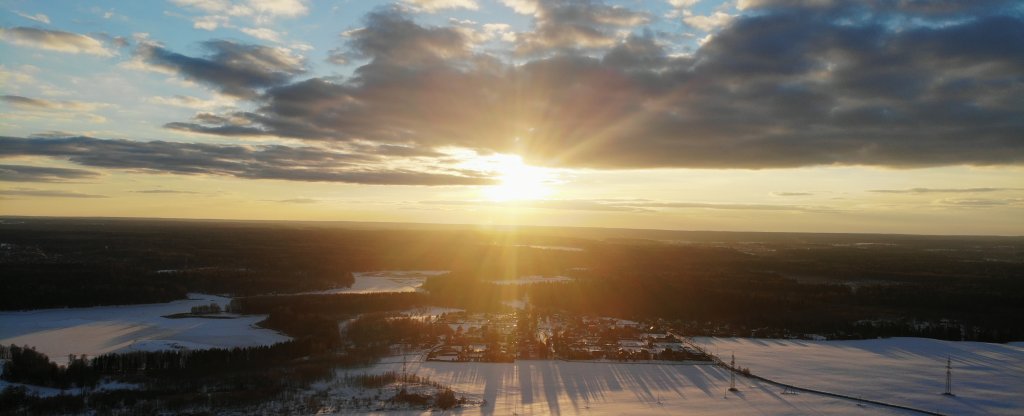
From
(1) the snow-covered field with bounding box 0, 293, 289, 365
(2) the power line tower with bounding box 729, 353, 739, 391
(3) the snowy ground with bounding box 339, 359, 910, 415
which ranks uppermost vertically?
(2) the power line tower with bounding box 729, 353, 739, 391

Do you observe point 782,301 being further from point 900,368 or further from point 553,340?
point 553,340

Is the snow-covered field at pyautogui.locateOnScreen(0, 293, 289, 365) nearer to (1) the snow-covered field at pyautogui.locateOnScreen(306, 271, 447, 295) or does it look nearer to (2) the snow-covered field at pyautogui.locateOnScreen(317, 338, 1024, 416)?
(2) the snow-covered field at pyautogui.locateOnScreen(317, 338, 1024, 416)

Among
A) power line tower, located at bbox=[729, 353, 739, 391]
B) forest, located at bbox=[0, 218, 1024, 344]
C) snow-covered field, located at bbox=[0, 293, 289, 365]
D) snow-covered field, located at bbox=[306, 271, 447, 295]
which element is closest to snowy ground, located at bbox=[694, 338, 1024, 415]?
power line tower, located at bbox=[729, 353, 739, 391]

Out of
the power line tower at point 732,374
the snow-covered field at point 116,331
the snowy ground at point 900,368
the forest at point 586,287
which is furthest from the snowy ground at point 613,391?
the snow-covered field at point 116,331

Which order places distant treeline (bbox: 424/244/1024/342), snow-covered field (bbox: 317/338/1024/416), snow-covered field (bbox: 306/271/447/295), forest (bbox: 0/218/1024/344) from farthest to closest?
snow-covered field (bbox: 306/271/447/295), forest (bbox: 0/218/1024/344), distant treeline (bbox: 424/244/1024/342), snow-covered field (bbox: 317/338/1024/416)

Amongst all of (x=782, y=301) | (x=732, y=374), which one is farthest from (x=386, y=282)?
(x=732, y=374)

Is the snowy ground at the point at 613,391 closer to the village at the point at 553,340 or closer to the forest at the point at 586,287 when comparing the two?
the village at the point at 553,340

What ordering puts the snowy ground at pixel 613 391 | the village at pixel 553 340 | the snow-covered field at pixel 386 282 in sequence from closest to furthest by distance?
the snowy ground at pixel 613 391 → the village at pixel 553 340 → the snow-covered field at pixel 386 282
